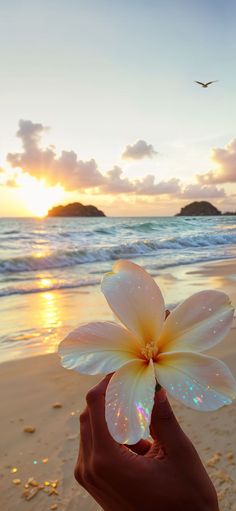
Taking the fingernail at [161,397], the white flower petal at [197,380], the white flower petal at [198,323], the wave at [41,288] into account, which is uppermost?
the white flower petal at [198,323]

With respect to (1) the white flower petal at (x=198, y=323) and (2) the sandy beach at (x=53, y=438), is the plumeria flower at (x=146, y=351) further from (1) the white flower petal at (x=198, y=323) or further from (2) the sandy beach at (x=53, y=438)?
(2) the sandy beach at (x=53, y=438)

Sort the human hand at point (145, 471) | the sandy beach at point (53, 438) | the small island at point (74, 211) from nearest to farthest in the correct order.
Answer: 1. the human hand at point (145, 471)
2. the sandy beach at point (53, 438)
3. the small island at point (74, 211)

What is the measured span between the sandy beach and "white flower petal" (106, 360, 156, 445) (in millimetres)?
1831

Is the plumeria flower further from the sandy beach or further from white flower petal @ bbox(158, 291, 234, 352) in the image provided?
the sandy beach

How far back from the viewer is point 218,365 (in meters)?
0.70

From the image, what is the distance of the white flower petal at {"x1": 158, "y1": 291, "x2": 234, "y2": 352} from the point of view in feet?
2.49

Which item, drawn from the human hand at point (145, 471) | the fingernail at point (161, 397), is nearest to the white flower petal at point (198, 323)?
the fingernail at point (161, 397)

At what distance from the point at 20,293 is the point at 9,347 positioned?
391 centimetres

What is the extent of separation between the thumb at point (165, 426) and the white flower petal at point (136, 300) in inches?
6.7

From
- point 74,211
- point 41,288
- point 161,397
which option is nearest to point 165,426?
point 161,397

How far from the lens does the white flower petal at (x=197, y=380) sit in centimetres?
65

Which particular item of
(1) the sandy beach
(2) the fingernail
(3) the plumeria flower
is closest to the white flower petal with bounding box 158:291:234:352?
(3) the plumeria flower

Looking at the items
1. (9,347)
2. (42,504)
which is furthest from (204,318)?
(9,347)

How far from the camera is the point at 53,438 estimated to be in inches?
113
